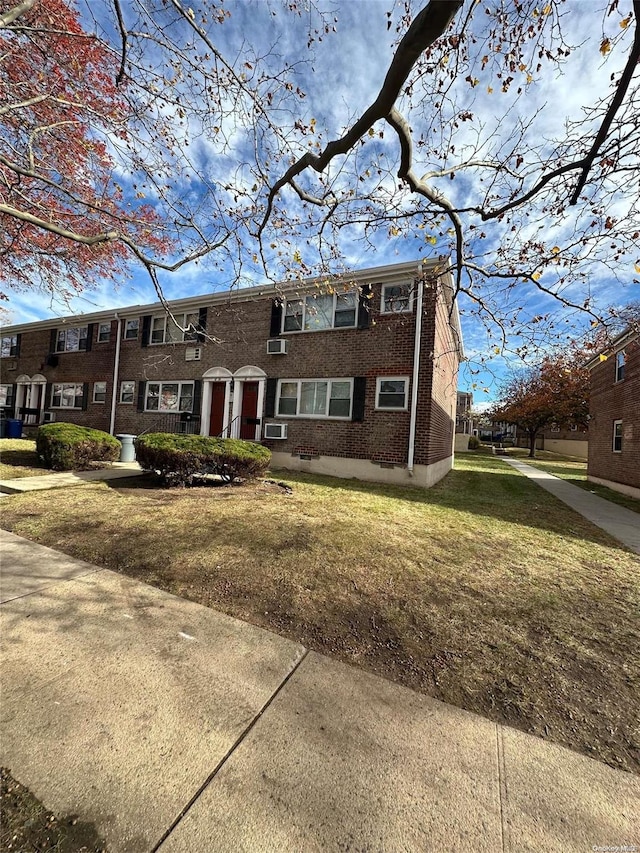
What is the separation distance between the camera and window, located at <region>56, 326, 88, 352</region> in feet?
55.7

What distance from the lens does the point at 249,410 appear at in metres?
12.5

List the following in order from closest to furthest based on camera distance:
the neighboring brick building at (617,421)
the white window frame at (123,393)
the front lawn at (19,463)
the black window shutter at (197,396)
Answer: the front lawn at (19,463) → the neighboring brick building at (617,421) → the black window shutter at (197,396) → the white window frame at (123,393)

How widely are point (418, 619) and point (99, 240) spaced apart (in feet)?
19.6

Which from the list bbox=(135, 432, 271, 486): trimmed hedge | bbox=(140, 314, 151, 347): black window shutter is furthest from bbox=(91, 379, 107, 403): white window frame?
bbox=(135, 432, 271, 486): trimmed hedge

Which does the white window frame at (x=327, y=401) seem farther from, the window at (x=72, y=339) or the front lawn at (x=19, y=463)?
the window at (x=72, y=339)

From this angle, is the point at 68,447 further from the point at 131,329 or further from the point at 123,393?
the point at 131,329

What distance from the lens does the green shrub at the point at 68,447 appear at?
887 cm

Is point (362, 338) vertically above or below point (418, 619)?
above

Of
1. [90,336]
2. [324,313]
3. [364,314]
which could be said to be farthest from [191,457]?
[90,336]

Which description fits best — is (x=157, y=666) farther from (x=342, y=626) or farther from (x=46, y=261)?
(x=46, y=261)

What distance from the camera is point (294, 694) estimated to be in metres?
2.02

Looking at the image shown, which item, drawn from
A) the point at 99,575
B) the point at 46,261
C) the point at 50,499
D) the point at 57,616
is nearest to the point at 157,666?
the point at 57,616

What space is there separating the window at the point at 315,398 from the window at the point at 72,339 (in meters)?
11.5

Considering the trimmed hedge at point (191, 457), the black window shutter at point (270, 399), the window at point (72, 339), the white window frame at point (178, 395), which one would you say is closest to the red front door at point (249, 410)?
the black window shutter at point (270, 399)
